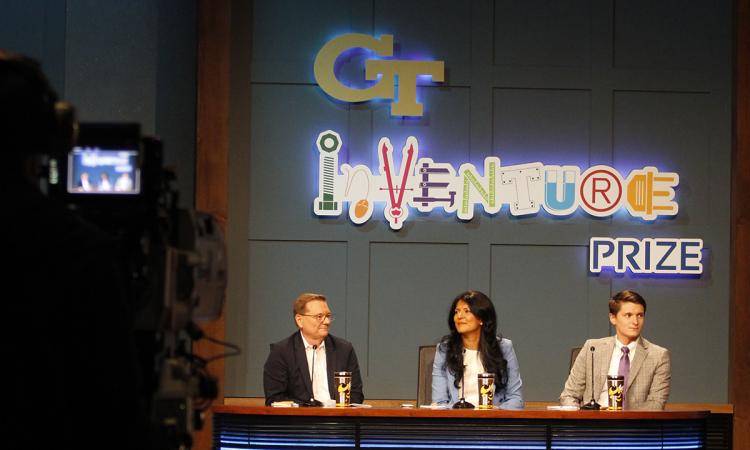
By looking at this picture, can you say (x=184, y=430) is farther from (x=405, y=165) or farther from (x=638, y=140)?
(x=638, y=140)

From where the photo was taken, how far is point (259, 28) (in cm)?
706

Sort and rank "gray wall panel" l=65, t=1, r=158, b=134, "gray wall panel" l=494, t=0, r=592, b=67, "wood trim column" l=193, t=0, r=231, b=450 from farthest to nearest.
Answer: "gray wall panel" l=494, t=0, r=592, b=67, "wood trim column" l=193, t=0, r=231, b=450, "gray wall panel" l=65, t=1, r=158, b=134

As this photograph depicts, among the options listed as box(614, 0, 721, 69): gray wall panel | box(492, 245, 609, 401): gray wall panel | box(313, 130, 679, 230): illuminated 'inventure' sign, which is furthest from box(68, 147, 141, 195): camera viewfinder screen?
box(614, 0, 721, 69): gray wall panel

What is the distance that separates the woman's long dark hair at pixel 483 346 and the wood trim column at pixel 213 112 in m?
1.65

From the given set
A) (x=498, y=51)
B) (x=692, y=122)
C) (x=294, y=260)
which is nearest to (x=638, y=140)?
(x=692, y=122)

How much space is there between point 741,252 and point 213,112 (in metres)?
3.29

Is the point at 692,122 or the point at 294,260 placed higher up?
the point at 692,122

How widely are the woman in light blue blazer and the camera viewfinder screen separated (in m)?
3.38

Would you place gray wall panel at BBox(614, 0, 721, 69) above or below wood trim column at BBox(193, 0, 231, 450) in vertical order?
above

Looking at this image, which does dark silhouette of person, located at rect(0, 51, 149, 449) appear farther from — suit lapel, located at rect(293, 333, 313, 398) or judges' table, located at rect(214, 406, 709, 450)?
suit lapel, located at rect(293, 333, 313, 398)

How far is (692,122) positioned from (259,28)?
8.94ft

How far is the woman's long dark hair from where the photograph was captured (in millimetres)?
5809

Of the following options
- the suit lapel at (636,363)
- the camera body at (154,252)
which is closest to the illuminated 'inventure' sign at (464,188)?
the suit lapel at (636,363)

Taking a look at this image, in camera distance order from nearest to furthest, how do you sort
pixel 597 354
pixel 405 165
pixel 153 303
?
pixel 153 303 → pixel 597 354 → pixel 405 165
